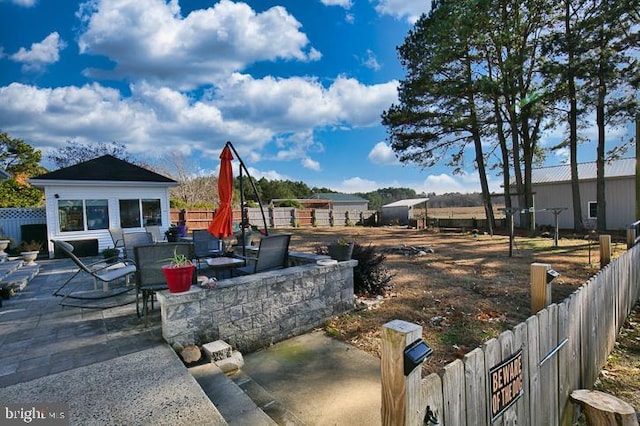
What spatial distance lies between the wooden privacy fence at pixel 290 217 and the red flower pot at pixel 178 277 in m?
15.3

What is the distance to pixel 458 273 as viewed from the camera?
666 centimetres

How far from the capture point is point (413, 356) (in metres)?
1.10

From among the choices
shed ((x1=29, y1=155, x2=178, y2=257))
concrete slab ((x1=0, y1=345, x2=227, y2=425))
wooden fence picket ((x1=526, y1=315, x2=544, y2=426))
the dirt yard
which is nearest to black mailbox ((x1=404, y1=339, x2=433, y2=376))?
wooden fence picket ((x1=526, y1=315, x2=544, y2=426))

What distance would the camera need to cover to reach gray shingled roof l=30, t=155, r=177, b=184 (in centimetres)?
949

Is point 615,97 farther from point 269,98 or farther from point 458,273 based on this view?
point 269,98

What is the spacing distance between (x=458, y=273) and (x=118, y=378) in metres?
6.17

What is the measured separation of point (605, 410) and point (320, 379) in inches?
71.9

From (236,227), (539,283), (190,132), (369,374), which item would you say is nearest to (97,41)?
(236,227)

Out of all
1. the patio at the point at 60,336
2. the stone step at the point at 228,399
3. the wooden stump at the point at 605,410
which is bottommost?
the stone step at the point at 228,399

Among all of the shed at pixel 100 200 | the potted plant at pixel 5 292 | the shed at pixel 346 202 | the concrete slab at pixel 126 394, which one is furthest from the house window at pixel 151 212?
the shed at pixel 346 202

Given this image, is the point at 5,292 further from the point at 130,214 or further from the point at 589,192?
the point at 589,192

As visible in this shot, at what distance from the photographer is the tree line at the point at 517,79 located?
37.5ft

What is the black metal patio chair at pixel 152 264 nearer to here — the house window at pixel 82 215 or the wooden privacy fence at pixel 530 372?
the wooden privacy fence at pixel 530 372

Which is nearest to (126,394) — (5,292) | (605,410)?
(605,410)
